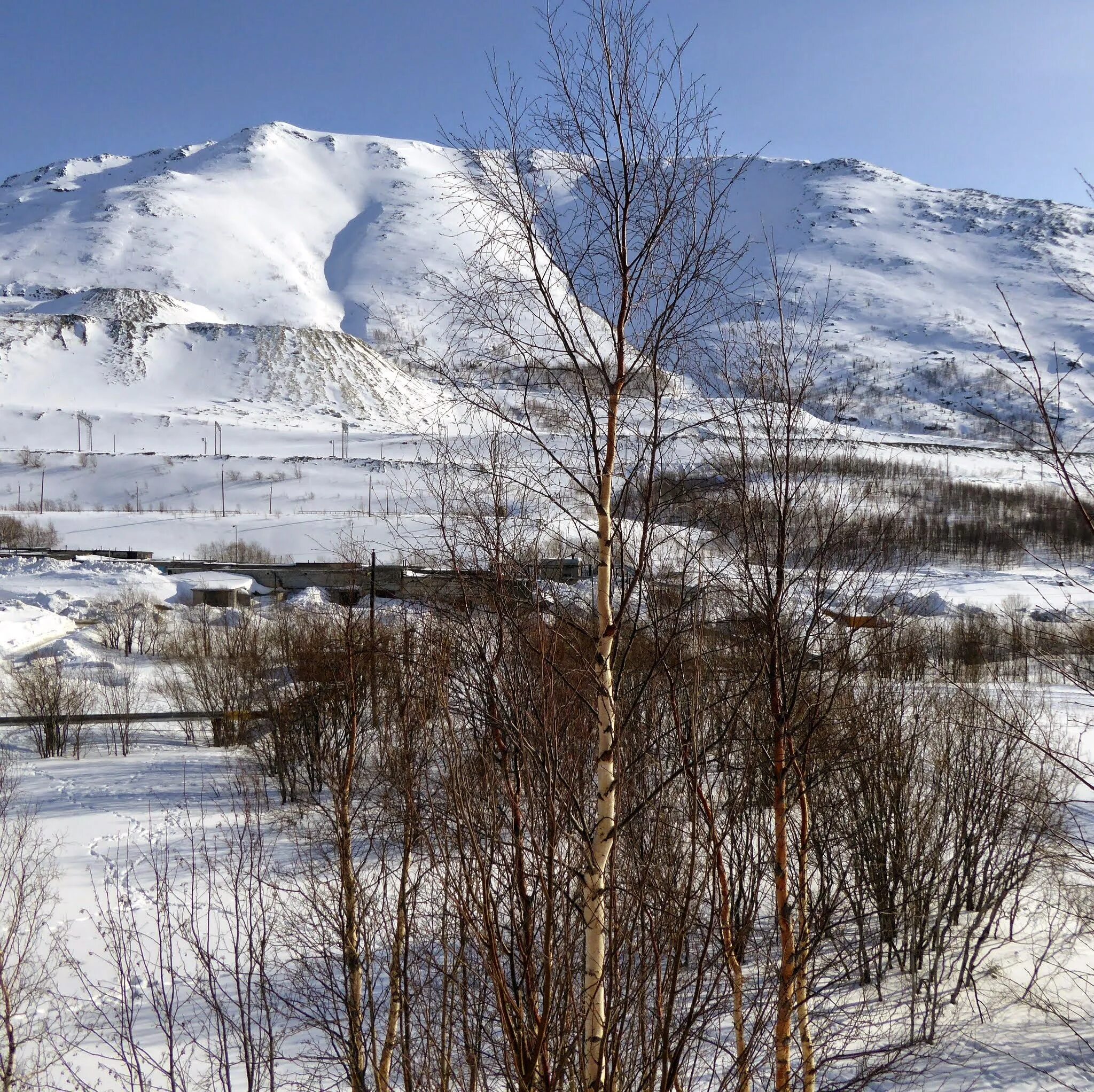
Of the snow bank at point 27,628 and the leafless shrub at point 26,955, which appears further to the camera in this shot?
the snow bank at point 27,628

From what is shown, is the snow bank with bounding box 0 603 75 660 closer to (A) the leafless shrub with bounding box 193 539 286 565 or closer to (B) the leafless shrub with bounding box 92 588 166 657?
(B) the leafless shrub with bounding box 92 588 166 657

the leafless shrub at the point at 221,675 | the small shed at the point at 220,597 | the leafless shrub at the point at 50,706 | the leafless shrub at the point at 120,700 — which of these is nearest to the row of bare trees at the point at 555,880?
the leafless shrub at the point at 221,675

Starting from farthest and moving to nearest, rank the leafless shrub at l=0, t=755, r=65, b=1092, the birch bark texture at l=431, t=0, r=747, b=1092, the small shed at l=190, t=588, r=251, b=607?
the small shed at l=190, t=588, r=251, b=607 < the leafless shrub at l=0, t=755, r=65, b=1092 < the birch bark texture at l=431, t=0, r=747, b=1092

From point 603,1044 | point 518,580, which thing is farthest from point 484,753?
point 603,1044

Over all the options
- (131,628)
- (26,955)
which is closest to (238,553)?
(131,628)

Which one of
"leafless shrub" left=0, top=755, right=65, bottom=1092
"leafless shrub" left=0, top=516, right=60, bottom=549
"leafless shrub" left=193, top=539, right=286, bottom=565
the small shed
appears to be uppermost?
"leafless shrub" left=0, top=516, right=60, bottom=549

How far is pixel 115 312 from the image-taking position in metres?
141

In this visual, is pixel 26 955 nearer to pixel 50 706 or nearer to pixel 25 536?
pixel 50 706

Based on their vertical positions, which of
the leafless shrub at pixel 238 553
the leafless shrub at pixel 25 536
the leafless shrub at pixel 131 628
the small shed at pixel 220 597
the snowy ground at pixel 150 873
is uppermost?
the leafless shrub at pixel 25 536

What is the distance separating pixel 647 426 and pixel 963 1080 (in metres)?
11.3

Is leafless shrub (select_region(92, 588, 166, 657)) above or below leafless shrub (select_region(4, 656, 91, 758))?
above

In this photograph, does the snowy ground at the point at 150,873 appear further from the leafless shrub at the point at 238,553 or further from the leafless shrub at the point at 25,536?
the leafless shrub at the point at 25,536

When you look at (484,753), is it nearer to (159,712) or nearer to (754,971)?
(754,971)

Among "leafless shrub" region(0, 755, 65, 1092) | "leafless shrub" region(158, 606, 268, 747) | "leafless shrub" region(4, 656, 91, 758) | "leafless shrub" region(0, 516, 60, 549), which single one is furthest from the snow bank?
"leafless shrub" region(0, 516, 60, 549)
